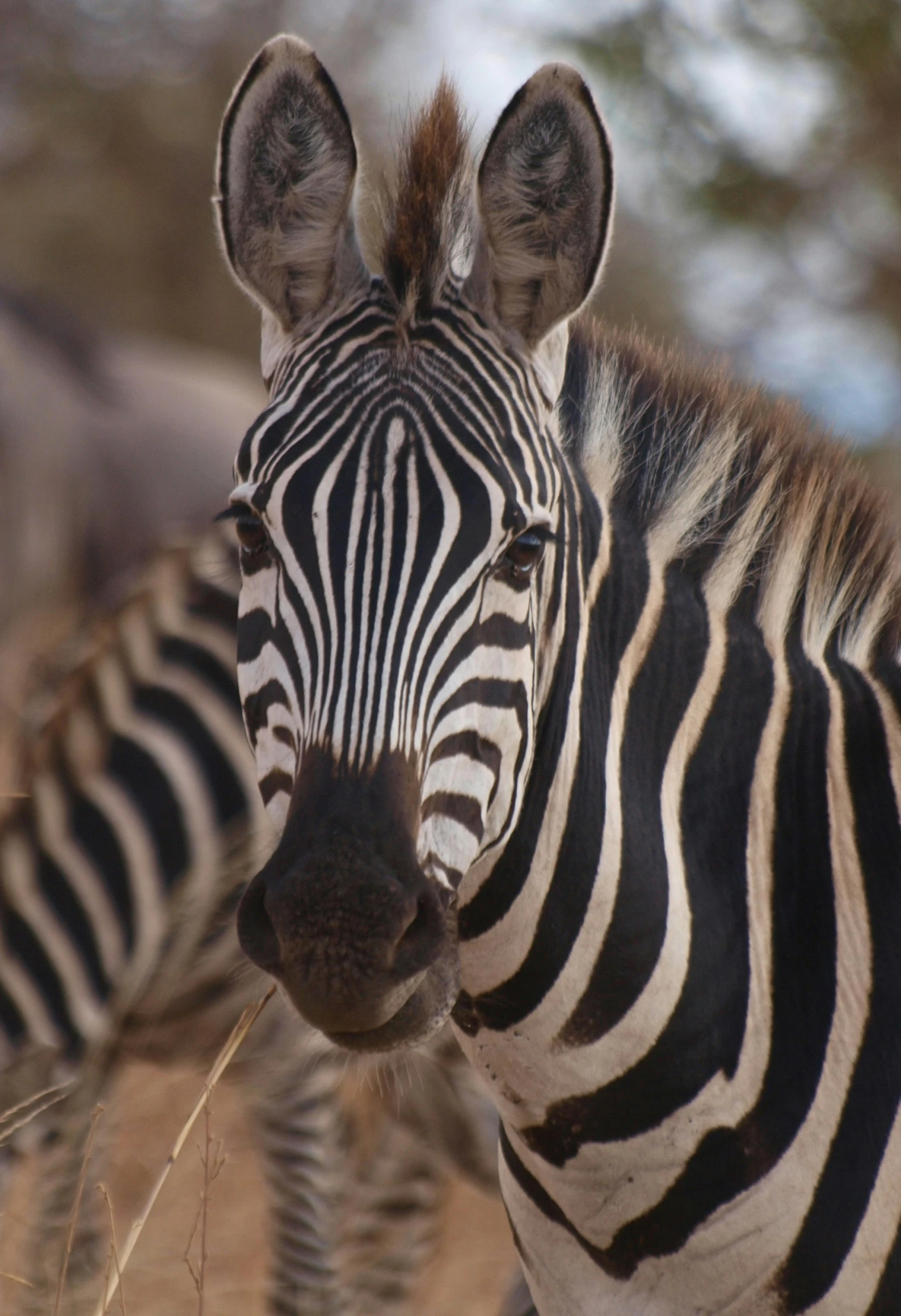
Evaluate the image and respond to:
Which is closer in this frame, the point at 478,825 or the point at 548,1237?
the point at 478,825

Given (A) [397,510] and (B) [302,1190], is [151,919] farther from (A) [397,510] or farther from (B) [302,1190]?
(A) [397,510]

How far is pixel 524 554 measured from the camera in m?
2.55

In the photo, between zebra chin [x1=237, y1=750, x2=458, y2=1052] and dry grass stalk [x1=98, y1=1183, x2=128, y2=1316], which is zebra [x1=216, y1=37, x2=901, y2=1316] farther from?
dry grass stalk [x1=98, y1=1183, x2=128, y2=1316]

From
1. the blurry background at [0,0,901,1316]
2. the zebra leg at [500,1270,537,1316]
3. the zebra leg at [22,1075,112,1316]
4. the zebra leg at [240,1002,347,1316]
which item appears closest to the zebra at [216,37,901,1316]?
the zebra leg at [500,1270,537,1316]

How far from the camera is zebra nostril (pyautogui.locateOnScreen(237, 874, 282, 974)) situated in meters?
2.32

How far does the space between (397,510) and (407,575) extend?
0.41ft

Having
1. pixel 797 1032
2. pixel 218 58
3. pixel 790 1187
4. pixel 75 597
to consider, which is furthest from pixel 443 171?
pixel 218 58

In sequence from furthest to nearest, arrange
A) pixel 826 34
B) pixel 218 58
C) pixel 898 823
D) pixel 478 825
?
pixel 218 58 → pixel 826 34 → pixel 898 823 → pixel 478 825

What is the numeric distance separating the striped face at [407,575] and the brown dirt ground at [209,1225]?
387 centimetres

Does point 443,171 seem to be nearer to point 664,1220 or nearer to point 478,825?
point 478,825

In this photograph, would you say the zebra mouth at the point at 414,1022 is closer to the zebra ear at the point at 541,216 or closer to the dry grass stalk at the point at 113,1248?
the dry grass stalk at the point at 113,1248

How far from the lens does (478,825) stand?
2.48 m

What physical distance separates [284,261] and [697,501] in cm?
100

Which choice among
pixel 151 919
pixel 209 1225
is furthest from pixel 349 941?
pixel 209 1225
